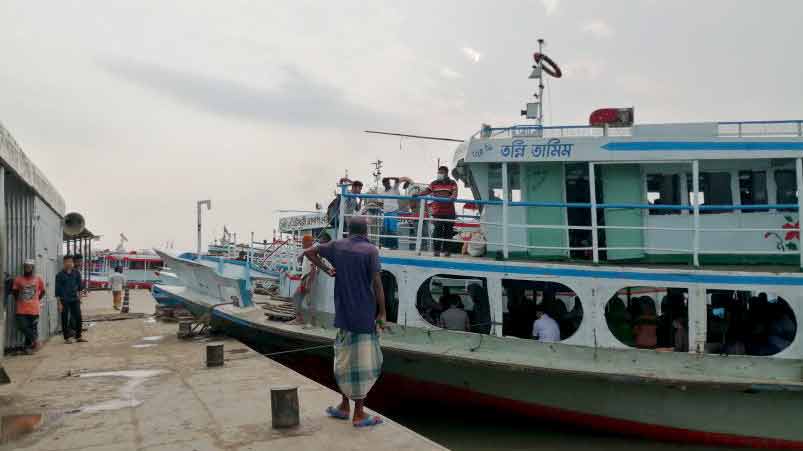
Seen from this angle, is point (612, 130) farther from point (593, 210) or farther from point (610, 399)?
point (610, 399)

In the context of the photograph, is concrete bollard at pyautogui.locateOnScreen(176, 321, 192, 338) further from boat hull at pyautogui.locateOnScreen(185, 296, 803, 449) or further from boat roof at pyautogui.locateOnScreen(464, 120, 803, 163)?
boat roof at pyautogui.locateOnScreen(464, 120, 803, 163)

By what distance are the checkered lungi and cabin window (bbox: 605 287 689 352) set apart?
4030mm

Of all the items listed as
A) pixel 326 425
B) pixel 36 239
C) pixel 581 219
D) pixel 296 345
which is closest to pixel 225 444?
pixel 326 425

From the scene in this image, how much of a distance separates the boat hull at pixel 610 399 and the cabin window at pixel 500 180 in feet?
9.20

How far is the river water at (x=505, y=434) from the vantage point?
7242 mm

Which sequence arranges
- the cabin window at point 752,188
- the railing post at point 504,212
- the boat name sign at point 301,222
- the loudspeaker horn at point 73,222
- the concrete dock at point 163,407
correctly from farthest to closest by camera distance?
1. the boat name sign at point 301,222
2. the loudspeaker horn at point 73,222
3. the cabin window at point 752,188
4. the railing post at point 504,212
5. the concrete dock at point 163,407

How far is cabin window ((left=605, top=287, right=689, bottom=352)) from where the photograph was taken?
24.8 ft

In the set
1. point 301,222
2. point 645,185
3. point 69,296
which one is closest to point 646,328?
point 645,185

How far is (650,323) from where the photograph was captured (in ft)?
24.9

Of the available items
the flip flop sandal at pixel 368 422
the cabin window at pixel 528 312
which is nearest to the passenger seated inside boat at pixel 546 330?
the cabin window at pixel 528 312

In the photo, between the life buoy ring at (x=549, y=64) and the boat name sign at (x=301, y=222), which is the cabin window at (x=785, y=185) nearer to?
the life buoy ring at (x=549, y=64)

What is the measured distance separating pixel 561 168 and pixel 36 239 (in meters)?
8.97

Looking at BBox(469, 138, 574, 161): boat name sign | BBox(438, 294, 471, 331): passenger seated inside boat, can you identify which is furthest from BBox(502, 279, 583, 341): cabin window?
BBox(469, 138, 574, 161): boat name sign

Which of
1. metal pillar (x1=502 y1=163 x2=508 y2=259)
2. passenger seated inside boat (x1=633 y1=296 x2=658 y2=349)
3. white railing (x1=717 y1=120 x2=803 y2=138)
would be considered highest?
white railing (x1=717 y1=120 x2=803 y2=138)
